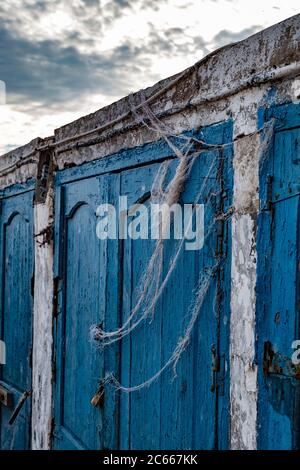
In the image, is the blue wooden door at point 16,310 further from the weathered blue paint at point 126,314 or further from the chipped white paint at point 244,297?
the chipped white paint at point 244,297

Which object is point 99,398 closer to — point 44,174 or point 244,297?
point 244,297

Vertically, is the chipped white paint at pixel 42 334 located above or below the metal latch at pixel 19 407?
above

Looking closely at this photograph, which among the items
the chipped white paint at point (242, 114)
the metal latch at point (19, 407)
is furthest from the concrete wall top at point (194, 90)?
the metal latch at point (19, 407)

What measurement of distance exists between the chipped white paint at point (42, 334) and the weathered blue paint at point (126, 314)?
0.41 ft

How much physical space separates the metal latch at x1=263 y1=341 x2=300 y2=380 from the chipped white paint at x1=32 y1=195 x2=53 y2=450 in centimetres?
220

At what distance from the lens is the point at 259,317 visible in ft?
7.09

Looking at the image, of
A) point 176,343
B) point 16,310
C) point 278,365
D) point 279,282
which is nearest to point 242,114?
point 279,282

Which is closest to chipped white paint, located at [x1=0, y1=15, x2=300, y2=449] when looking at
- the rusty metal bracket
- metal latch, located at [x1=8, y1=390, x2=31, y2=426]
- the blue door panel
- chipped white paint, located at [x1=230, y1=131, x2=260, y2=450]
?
chipped white paint, located at [x1=230, y1=131, x2=260, y2=450]

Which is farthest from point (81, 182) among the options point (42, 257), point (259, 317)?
point (259, 317)

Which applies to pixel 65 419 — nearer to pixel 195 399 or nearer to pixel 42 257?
pixel 42 257

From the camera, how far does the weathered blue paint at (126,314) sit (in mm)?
2412

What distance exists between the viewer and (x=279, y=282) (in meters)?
2.09

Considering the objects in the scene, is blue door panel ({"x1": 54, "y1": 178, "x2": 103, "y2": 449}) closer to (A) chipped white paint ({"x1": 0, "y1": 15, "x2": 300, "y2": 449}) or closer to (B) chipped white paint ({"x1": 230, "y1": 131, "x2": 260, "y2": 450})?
(A) chipped white paint ({"x1": 0, "y1": 15, "x2": 300, "y2": 449})

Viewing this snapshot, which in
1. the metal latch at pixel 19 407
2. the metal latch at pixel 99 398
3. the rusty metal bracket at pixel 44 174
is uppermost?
the rusty metal bracket at pixel 44 174
